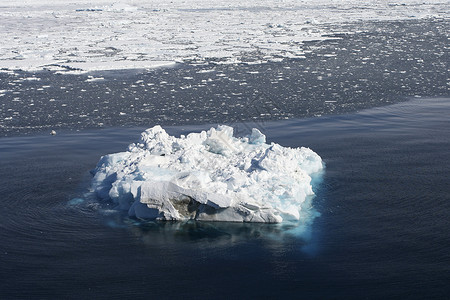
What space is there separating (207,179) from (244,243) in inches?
68.1

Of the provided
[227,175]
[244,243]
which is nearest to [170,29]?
[227,175]

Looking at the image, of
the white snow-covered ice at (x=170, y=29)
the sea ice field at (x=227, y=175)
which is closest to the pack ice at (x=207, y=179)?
the sea ice field at (x=227, y=175)

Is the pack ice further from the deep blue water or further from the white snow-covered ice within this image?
the white snow-covered ice

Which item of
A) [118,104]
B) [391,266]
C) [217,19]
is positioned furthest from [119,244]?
[217,19]

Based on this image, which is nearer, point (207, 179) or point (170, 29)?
point (207, 179)

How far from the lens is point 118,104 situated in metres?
17.9

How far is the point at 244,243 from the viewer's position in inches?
375

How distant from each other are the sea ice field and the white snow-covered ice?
1.47ft

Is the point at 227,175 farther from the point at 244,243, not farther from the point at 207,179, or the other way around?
the point at 244,243

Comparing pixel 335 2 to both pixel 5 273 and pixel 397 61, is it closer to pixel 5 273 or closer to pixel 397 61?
pixel 397 61

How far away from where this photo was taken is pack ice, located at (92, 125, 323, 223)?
10.3m

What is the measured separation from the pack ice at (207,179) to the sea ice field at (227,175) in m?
0.03

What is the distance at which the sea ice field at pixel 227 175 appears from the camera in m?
8.67

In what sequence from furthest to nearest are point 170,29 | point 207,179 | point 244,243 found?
1. point 170,29
2. point 207,179
3. point 244,243
